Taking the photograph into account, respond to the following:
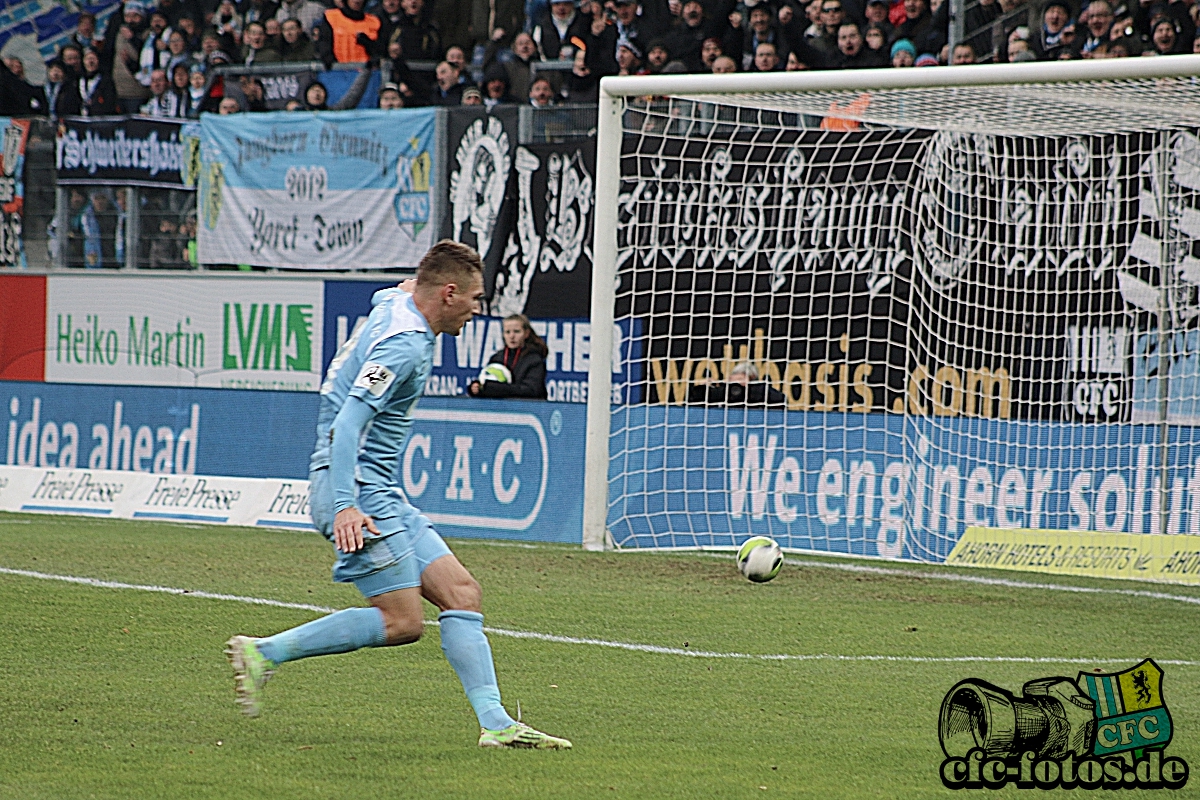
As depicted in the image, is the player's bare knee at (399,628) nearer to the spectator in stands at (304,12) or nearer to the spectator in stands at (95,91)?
the spectator in stands at (304,12)

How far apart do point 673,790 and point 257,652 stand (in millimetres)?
1506

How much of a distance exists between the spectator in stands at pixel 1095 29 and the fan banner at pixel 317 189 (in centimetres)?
586

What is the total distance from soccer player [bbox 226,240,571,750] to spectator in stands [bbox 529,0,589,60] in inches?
483

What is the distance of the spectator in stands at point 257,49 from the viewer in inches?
760

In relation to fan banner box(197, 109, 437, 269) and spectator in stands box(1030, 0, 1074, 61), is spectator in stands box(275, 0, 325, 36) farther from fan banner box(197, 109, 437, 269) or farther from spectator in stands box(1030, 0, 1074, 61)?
spectator in stands box(1030, 0, 1074, 61)

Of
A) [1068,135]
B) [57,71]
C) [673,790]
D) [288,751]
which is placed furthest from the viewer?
[57,71]

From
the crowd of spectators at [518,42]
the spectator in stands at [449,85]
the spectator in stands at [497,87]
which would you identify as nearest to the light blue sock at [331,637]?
the crowd of spectators at [518,42]

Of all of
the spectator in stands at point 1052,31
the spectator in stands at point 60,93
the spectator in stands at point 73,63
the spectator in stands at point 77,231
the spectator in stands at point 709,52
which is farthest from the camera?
the spectator in stands at point 73,63

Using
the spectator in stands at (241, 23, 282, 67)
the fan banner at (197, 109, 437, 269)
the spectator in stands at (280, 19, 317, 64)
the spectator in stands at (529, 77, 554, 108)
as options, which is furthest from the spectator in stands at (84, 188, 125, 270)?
the spectator in stands at (529, 77, 554, 108)

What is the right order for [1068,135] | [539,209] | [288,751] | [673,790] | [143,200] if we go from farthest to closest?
[143,200] < [539,209] < [1068,135] < [288,751] < [673,790]

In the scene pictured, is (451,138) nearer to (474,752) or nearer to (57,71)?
(57,71)

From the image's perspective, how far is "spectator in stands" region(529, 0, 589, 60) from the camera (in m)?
17.7

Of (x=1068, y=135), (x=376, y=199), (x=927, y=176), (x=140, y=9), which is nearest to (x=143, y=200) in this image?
(x=376, y=199)

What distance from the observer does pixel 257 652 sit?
579 cm
